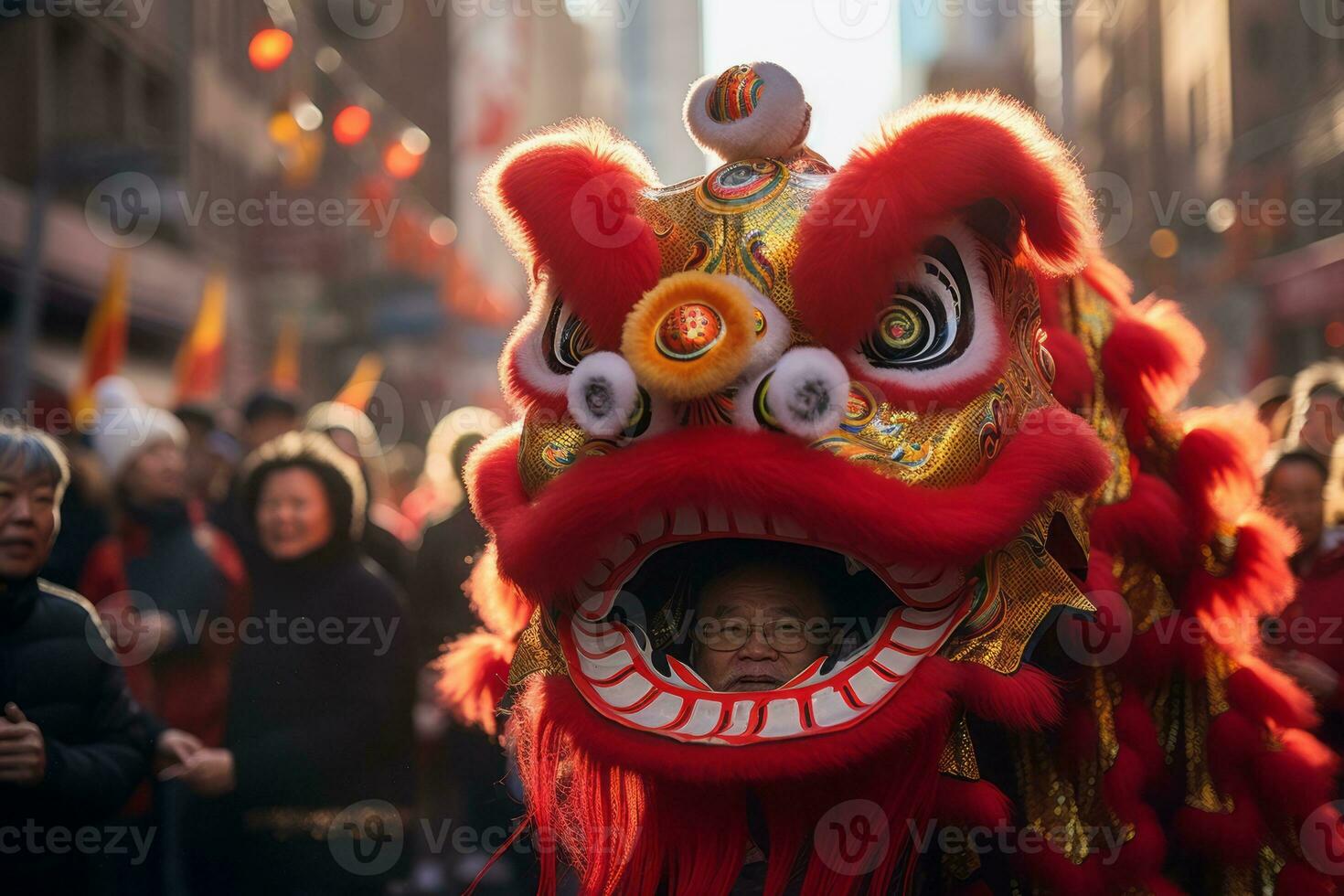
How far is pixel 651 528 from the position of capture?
7.70 ft

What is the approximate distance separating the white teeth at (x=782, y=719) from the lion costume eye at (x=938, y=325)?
0.54m

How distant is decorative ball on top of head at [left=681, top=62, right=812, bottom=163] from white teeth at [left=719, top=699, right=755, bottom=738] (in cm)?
103

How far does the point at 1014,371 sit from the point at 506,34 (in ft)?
159

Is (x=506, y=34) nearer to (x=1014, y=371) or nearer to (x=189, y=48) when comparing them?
(x=189, y=48)

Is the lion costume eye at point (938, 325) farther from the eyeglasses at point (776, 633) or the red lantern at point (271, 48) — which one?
the red lantern at point (271, 48)

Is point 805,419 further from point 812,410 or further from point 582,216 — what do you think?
point 582,216

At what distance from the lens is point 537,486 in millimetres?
2520

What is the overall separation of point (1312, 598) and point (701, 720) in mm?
2400

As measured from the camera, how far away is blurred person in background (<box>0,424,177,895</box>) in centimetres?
341

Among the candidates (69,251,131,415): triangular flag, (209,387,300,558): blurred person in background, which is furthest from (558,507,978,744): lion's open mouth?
(69,251,131,415): triangular flag

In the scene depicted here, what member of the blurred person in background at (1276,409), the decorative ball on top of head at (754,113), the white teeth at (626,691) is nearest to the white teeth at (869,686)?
the white teeth at (626,691)

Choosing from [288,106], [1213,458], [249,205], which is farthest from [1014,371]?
[249,205]

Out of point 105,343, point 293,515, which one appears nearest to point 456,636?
point 293,515

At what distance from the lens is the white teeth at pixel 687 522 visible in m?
2.32
